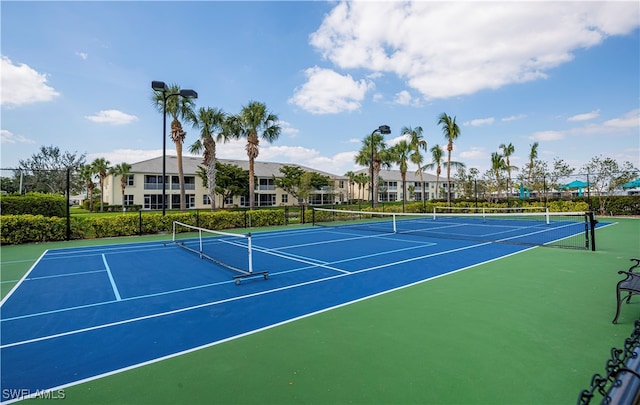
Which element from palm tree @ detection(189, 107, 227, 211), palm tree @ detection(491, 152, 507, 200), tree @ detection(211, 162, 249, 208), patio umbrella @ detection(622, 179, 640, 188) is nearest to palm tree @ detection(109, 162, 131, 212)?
tree @ detection(211, 162, 249, 208)

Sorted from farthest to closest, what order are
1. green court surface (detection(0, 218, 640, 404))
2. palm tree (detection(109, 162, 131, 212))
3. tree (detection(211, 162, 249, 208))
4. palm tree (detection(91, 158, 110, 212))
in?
palm tree (detection(91, 158, 110, 212)) < tree (detection(211, 162, 249, 208)) < palm tree (detection(109, 162, 131, 212)) < green court surface (detection(0, 218, 640, 404))

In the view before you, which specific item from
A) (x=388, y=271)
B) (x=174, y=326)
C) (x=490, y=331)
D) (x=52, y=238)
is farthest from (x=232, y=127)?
(x=490, y=331)

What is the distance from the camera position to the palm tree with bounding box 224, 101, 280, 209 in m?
26.7

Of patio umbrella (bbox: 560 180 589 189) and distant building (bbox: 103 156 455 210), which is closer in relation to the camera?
patio umbrella (bbox: 560 180 589 189)

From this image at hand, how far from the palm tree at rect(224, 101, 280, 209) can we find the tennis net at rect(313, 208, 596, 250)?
26.6ft

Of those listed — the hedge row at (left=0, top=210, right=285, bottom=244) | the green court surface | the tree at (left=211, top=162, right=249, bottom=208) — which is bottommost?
the green court surface

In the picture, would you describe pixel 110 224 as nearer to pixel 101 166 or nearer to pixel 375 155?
pixel 375 155

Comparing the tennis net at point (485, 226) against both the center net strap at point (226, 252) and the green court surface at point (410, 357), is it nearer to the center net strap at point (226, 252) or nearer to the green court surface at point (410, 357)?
Result: the center net strap at point (226, 252)

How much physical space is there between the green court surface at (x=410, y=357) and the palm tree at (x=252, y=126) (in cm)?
2254

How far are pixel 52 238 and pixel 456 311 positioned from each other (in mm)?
17685

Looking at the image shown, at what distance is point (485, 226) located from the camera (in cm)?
2025

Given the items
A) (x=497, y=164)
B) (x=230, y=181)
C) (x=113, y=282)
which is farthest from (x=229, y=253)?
(x=497, y=164)

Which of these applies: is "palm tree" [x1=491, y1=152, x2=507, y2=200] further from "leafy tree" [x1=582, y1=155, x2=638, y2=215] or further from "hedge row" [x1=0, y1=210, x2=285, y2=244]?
"hedge row" [x1=0, y1=210, x2=285, y2=244]

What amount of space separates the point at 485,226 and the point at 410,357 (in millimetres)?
18980
